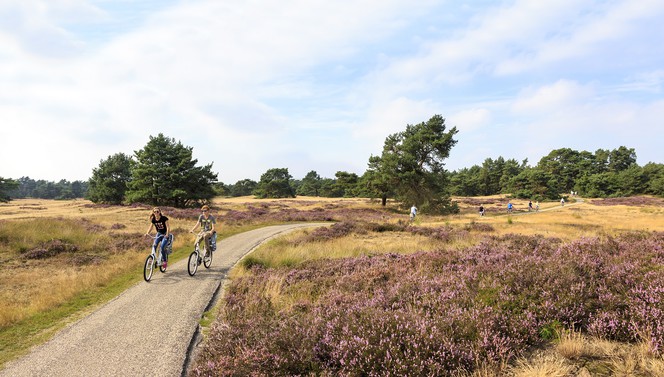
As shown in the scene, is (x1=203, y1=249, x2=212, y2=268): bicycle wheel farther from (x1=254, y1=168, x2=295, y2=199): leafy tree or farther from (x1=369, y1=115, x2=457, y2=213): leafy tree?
(x1=254, y1=168, x2=295, y2=199): leafy tree

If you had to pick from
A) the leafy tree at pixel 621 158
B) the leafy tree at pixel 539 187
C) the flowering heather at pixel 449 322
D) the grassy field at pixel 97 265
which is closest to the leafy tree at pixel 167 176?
the grassy field at pixel 97 265

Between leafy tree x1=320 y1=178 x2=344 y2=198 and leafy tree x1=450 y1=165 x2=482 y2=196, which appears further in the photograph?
leafy tree x1=450 y1=165 x2=482 y2=196

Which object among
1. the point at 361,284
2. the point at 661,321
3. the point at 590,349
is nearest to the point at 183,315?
the point at 361,284

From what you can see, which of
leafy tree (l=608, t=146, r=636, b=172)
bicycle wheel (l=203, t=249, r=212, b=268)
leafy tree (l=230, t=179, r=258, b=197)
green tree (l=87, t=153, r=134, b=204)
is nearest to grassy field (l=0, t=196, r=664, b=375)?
bicycle wheel (l=203, t=249, r=212, b=268)

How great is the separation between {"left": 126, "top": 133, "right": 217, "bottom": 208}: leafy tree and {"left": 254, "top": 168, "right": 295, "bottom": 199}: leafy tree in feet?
177

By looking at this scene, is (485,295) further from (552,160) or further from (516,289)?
(552,160)

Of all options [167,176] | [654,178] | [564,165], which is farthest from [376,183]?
[564,165]

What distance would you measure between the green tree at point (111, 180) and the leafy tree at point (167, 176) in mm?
10553

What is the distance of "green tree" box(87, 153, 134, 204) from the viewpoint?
57469 mm

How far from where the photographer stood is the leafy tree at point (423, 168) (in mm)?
46281

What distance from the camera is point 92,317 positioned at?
790cm

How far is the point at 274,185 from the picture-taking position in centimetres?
10731

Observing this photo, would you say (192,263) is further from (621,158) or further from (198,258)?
(621,158)

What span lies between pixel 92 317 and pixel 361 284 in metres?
6.88
